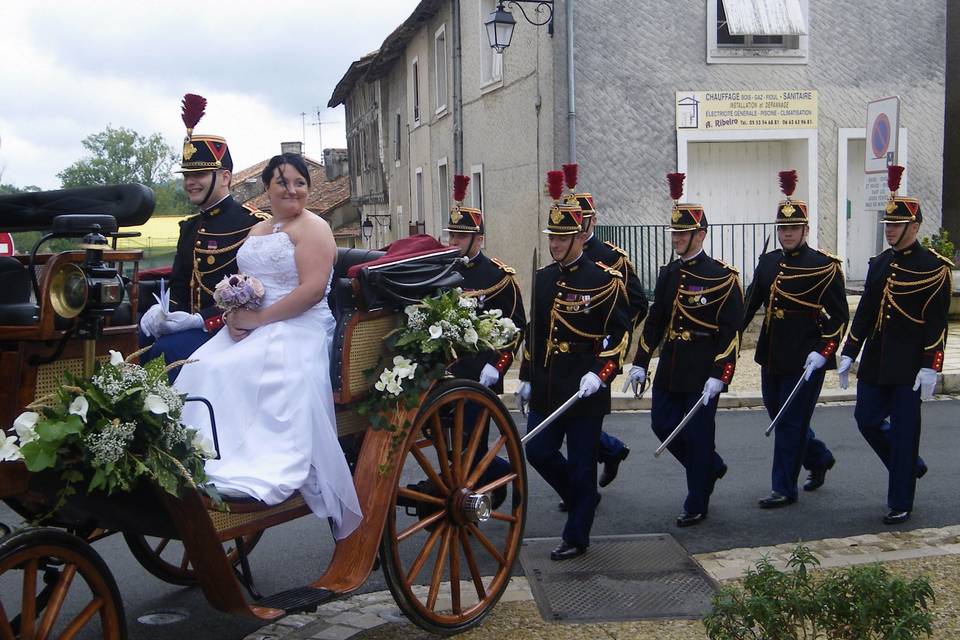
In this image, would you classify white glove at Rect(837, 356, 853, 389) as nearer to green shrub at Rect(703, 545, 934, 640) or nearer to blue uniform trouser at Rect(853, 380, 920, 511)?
blue uniform trouser at Rect(853, 380, 920, 511)

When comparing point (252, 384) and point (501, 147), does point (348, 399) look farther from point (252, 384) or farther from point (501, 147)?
point (501, 147)

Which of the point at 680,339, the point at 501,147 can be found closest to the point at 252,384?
the point at 680,339

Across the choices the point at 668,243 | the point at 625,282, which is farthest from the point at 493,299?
the point at 668,243

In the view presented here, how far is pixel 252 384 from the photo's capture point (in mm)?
4410

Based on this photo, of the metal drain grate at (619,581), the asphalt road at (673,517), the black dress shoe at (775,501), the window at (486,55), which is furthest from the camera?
the window at (486,55)

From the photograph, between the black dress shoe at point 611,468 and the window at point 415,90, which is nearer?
the black dress shoe at point 611,468

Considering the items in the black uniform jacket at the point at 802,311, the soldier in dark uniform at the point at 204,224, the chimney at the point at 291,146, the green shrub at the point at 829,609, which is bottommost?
the green shrub at the point at 829,609

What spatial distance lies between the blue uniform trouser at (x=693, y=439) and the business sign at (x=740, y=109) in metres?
9.05

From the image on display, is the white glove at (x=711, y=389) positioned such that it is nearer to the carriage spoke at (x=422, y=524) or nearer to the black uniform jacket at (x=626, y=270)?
the black uniform jacket at (x=626, y=270)

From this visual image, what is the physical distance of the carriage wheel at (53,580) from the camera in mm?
3229

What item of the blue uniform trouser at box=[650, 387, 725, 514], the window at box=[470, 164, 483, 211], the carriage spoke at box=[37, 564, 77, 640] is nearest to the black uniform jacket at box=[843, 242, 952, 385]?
the blue uniform trouser at box=[650, 387, 725, 514]

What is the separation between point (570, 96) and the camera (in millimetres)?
14789

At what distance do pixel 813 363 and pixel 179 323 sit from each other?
406 cm

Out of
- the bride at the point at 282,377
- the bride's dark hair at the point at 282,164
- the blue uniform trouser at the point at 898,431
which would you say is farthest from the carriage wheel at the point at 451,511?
the blue uniform trouser at the point at 898,431
